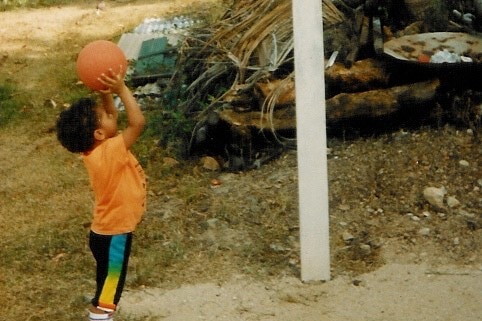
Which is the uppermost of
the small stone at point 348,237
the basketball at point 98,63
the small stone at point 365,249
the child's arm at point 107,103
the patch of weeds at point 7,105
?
the basketball at point 98,63

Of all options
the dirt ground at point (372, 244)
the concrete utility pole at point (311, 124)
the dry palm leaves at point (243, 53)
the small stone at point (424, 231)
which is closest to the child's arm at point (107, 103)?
the concrete utility pole at point (311, 124)

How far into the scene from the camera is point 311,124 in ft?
13.8

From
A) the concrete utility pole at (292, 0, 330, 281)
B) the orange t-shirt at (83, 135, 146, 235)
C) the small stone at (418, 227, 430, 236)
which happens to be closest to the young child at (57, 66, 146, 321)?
the orange t-shirt at (83, 135, 146, 235)

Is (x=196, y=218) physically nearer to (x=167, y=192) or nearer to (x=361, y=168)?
(x=167, y=192)

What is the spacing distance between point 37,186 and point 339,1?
259 centimetres

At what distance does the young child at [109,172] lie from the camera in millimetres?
3492

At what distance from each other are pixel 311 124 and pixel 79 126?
4.01ft

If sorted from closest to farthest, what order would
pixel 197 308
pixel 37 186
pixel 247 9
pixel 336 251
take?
pixel 197 308
pixel 336 251
pixel 37 186
pixel 247 9

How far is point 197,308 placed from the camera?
14.0 feet

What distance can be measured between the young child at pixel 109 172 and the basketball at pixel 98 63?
0.10 ft

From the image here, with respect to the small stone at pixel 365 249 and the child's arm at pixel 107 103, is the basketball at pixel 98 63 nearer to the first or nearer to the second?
the child's arm at pixel 107 103

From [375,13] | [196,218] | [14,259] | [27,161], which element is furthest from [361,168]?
[27,161]

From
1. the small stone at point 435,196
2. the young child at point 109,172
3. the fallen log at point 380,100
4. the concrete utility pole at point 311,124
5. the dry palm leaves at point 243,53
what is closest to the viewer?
the young child at point 109,172

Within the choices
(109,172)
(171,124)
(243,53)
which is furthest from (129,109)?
(243,53)
